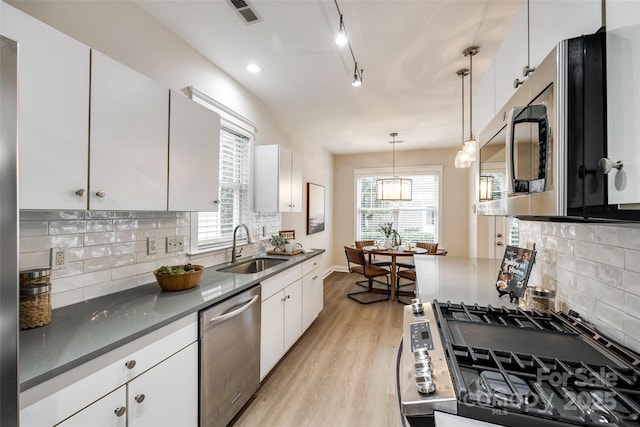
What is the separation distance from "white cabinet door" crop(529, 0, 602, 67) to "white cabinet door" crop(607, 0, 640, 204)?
82mm

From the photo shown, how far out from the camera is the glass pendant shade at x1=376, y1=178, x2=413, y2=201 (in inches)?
189

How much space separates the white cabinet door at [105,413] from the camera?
36.9 inches

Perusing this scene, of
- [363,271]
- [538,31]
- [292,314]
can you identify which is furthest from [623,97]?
[363,271]

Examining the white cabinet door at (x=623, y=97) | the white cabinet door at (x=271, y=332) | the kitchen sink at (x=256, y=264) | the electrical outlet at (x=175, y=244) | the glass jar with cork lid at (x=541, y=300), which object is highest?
the white cabinet door at (x=623, y=97)

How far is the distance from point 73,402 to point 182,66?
2217 mm

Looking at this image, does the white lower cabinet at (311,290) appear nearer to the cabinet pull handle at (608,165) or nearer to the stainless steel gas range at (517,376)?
the stainless steel gas range at (517,376)

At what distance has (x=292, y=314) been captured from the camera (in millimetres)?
2598

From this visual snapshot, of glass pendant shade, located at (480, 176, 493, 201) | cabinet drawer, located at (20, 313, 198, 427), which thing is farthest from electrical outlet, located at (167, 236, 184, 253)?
glass pendant shade, located at (480, 176, 493, 201)

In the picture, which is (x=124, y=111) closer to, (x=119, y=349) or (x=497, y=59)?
(x=119, y=349)

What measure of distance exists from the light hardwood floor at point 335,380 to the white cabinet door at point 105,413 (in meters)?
0.97

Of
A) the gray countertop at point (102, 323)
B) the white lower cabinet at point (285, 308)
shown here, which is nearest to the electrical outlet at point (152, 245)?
the gray countertop at point (102, 323)

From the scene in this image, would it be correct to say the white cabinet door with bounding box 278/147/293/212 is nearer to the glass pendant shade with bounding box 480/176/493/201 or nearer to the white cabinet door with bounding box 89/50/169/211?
the white cabinet door with bounding box 89/50/169/211

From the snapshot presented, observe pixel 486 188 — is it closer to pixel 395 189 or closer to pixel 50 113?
pixel 50 113

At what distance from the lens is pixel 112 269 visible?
5.32 ft
